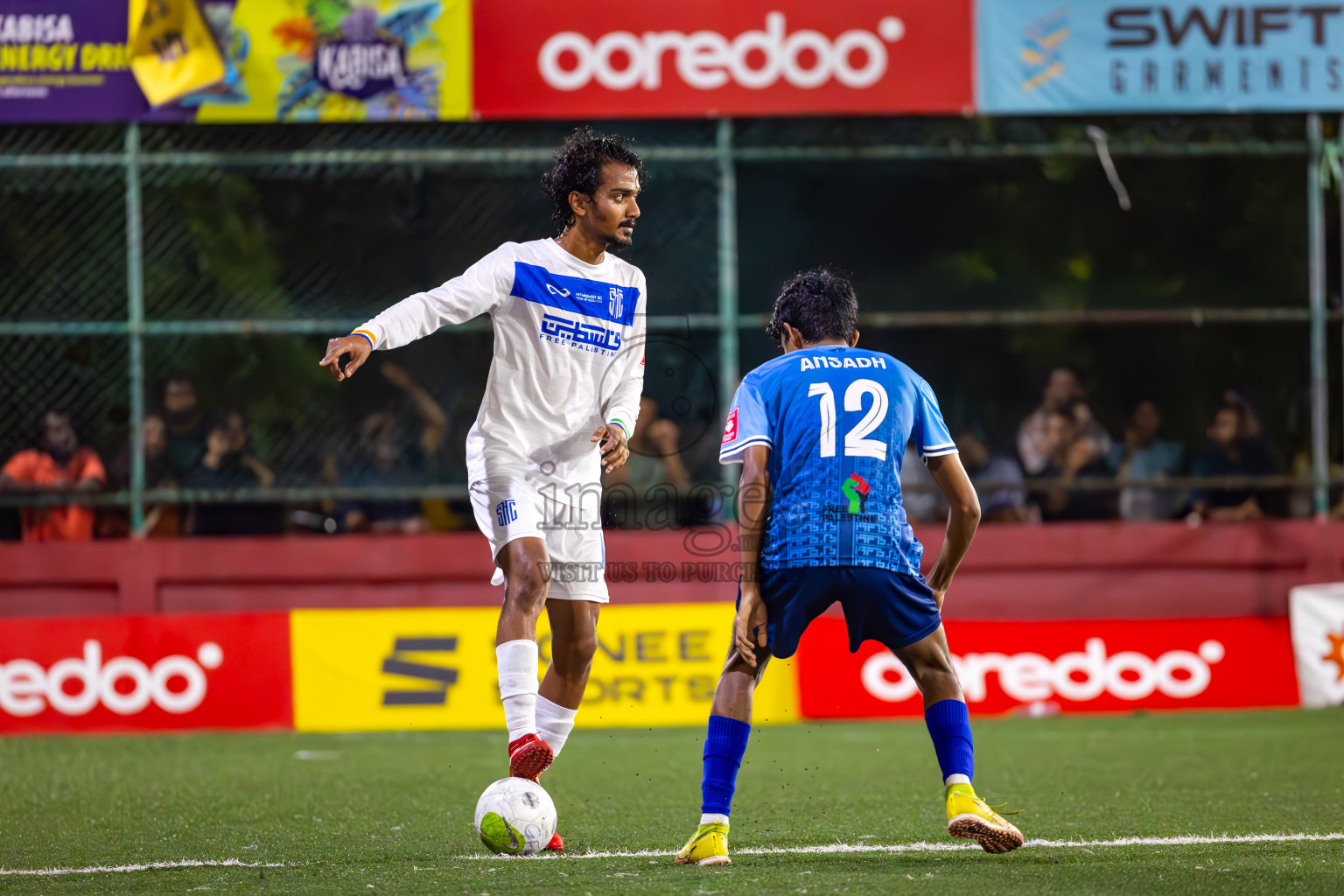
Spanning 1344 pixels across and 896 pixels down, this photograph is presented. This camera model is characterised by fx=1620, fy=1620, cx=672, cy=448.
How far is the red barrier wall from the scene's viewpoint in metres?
11.6

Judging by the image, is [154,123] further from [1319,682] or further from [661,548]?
[1319,682]

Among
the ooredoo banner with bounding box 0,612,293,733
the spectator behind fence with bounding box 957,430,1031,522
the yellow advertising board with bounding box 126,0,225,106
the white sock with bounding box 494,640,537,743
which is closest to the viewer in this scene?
the white sock with bounding box 494,640,537,743

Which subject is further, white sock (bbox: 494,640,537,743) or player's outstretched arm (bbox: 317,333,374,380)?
white sock (bbox: 494,640,537,743)

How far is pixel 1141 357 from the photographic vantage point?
15.0 meters

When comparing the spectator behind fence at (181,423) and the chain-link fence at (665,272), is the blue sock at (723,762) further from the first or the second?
the spectator behind fence at (181,423)

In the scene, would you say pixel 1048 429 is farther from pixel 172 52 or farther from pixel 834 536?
pixel 834 536

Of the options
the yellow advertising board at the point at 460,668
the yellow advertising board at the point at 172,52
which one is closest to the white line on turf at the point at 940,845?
the yellow advertising board at the point at 460,668

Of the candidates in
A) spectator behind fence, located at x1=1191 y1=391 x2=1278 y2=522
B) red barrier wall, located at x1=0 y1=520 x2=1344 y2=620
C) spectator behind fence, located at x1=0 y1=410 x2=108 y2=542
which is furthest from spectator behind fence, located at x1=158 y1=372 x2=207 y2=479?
spectator behind fence, located at x1=1191 y1=391 x2=1278 y2=522

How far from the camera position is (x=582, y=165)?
569cm

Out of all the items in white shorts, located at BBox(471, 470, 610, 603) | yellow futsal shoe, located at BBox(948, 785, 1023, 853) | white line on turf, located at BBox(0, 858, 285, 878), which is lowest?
white line on turf, located at BBox(0, 858, 285, 878)

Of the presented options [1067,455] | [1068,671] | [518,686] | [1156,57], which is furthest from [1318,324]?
[518,686]

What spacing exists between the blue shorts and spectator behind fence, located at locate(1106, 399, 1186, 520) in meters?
8.16

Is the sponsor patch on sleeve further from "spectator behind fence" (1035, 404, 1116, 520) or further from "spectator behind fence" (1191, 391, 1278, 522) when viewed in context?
"spectator behind fence" (1191, 391, 1278, 522)

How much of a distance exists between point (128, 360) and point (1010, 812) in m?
8.49
